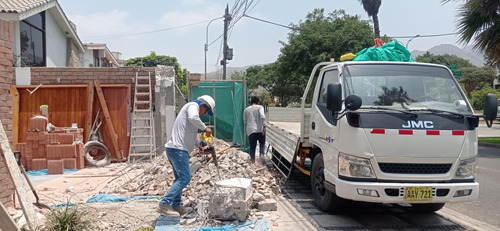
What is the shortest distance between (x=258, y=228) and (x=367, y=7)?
23.6m

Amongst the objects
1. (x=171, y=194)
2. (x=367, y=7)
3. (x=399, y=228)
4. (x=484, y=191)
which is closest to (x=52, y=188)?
(x=171, y=194)

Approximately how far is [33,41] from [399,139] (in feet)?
48.4

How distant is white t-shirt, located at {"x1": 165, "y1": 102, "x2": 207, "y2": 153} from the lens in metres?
5.21

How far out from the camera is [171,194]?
16.8ft

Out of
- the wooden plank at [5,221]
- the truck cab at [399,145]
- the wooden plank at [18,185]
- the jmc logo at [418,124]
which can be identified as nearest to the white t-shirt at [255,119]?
the truck cab at [399,145]

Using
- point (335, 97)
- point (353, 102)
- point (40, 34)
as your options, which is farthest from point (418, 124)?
point (40, 34)

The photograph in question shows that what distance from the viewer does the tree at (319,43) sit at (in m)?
23.9

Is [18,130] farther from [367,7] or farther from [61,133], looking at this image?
[367,7]

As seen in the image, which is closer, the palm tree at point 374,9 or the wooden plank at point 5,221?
the wooden plank at point 5,221

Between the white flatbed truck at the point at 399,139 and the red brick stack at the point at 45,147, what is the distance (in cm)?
692

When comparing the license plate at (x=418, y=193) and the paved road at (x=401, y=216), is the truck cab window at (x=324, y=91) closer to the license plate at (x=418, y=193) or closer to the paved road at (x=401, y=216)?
the license plate at (x=418, y=193)

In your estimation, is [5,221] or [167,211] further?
[167,211]

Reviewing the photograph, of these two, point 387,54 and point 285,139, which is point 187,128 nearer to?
point 285,139

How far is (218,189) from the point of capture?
17.1 ft
